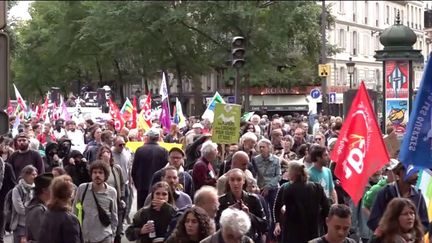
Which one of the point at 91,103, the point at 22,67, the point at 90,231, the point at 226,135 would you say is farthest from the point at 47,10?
the point at 90,231

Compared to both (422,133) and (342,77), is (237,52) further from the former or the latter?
(342,77)

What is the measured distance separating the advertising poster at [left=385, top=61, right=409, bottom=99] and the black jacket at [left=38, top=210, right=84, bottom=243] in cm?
1312

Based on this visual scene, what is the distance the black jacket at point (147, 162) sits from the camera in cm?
1415

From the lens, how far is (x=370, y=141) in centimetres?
935

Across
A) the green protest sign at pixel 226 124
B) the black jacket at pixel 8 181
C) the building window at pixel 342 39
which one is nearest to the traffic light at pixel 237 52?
the green protest sign at pixel 226 124

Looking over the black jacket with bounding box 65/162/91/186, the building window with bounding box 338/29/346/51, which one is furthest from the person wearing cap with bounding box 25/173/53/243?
the building window with bounding box 338/29/346/51

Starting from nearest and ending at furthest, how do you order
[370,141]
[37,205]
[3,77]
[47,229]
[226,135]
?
[3,77], [47,229], [37,205], [370,141], [226,135]

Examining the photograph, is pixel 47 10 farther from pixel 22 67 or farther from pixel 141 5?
pixel 141 5

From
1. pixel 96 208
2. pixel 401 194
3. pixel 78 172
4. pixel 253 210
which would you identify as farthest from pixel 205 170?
pixel 401 194

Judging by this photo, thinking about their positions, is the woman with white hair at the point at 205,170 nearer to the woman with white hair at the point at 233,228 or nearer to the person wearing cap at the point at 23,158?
the person wearing cap at the point at 23,158

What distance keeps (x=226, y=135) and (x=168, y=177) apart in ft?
19.4

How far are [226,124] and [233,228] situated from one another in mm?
8541

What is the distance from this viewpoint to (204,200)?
7.73m

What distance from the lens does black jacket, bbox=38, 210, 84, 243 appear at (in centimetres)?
800
